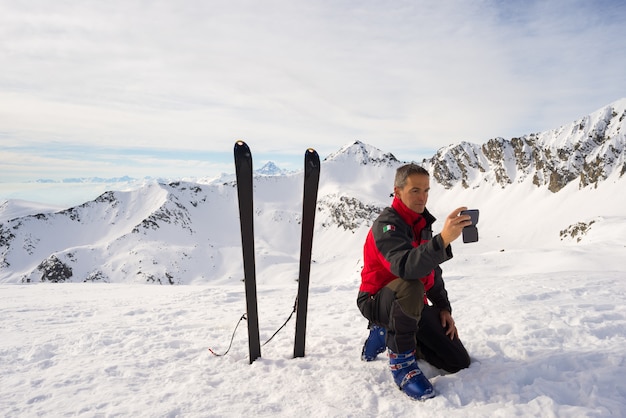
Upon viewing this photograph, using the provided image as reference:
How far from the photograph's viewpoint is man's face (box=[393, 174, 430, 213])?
3713 millimetres

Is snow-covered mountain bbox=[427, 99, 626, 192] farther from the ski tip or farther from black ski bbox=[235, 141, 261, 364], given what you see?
the ski tip

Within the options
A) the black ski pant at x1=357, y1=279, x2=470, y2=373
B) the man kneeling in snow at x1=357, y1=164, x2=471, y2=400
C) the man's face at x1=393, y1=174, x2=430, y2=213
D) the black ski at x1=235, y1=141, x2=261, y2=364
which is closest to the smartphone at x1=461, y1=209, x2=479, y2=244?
the man kneeling in snow at x1=357, y1=164, x2=471, y2=400

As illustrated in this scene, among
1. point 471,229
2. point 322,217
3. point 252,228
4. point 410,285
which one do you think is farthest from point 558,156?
point 252,228

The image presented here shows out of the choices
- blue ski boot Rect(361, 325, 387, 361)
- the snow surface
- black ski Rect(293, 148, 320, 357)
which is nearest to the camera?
the snow surface

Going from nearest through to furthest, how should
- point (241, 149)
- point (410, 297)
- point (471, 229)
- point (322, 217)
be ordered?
point (471, 229)
point (410, 297)
point (241, 149)
point (322, 217)

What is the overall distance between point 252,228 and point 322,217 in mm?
177072

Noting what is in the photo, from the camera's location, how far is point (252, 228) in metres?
4.31

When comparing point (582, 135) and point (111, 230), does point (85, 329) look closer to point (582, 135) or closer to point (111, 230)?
point (582, 135)

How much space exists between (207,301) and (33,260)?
180097 mm

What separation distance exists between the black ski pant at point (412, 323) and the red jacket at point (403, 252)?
0.15 m

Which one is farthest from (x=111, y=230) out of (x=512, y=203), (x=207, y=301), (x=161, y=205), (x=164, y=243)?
(x=207, y=301)

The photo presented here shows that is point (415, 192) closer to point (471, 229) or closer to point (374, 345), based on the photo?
point (471, 229)

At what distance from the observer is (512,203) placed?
11806 centimetres

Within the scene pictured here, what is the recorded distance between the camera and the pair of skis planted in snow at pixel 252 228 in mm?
4199
